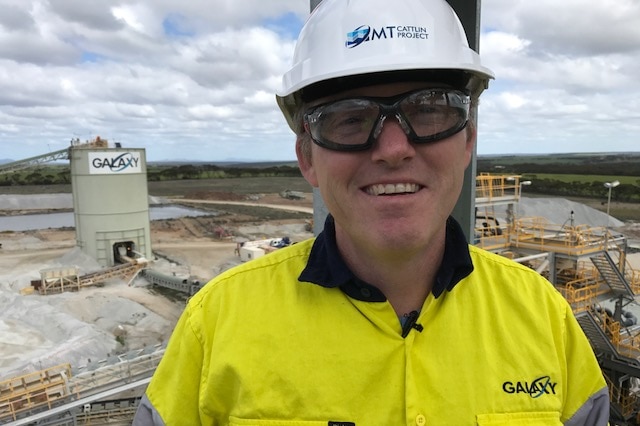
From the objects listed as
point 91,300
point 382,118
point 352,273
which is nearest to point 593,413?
point 352,273

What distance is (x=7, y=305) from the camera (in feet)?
66.9

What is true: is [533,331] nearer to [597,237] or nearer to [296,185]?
[597,237]

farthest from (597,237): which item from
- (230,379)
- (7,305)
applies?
(7,305)

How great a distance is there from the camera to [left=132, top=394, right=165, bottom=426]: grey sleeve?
196 centimetres

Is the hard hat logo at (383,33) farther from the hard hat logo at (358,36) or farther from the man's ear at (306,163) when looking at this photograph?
the man's ear at (306,163)

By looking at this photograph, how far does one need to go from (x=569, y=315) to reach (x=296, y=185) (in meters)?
99.4

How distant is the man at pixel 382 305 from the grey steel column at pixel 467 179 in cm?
65

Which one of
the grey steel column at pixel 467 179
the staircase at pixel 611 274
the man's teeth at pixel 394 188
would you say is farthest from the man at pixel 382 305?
the staircase at pixel 611 274

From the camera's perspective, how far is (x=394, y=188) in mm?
1744

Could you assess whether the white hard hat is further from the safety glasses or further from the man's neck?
the man's neck

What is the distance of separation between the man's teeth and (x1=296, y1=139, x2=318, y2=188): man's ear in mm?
417

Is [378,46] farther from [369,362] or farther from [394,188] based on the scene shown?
[369,362]

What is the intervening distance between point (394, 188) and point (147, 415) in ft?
4.64

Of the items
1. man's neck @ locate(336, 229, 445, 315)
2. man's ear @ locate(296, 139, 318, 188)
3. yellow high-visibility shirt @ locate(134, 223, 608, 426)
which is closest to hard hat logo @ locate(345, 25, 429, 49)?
man's ear @ locate(296, 139, 318, 188)
